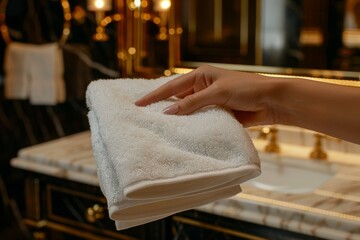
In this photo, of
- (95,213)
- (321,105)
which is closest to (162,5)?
(95,213)

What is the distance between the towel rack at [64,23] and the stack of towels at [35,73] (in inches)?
1.7

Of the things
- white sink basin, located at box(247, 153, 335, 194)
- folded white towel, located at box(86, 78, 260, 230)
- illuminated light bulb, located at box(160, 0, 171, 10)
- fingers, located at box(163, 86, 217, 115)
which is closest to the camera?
folded white towel, located at box(86, 78, 260, 230)

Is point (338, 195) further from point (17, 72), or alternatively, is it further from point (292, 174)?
point (17, 72)

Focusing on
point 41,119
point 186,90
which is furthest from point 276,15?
point 41,119

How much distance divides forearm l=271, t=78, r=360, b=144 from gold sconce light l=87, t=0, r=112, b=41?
1.16 metres

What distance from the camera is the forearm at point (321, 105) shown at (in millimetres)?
771

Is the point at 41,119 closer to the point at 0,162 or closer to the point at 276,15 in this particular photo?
the point at 0,162

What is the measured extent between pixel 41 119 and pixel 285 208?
4.19 feet

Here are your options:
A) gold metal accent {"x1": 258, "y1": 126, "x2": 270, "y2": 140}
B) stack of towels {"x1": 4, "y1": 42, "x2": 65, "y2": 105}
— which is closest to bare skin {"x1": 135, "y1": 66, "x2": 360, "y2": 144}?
gold metal accent {"x1": 258, "y1": 126, "x2": 270, "y2": 140}

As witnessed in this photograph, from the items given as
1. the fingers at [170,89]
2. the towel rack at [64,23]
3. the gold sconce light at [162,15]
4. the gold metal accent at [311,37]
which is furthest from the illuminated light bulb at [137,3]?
the fingers at [170,89]

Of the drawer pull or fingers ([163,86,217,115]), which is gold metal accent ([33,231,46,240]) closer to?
the drawer pull

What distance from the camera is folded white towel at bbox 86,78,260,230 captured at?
702mm

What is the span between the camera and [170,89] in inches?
33.7

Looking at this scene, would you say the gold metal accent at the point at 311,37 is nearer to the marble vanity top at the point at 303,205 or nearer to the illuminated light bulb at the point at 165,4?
the marble vanity top at the point at 303,205
